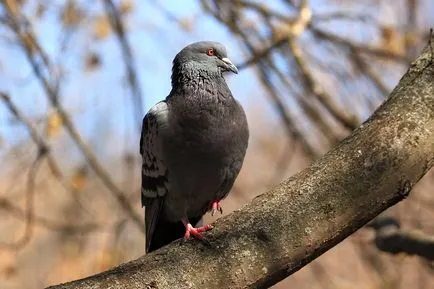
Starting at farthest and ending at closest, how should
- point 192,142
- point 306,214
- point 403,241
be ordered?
point 403,241
point 192,142
point 306,214

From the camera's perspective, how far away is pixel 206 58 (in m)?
4.03

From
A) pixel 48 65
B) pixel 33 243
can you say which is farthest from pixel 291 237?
pixel 33 243

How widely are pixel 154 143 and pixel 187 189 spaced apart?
323mm

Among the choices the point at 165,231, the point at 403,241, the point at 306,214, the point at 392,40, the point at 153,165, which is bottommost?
the point at 306,214

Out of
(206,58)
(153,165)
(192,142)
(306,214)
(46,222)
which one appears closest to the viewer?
(306,214)

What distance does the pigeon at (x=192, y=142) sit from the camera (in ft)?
11.8

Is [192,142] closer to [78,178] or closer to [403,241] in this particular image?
[403,241]

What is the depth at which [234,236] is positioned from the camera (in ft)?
8.48

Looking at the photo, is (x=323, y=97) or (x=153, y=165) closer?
(x=153, y=165)

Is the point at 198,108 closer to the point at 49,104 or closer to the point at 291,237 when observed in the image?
→ the point at 291,237

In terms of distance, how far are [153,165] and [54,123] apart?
2012 millimetres

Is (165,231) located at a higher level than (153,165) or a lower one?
lower

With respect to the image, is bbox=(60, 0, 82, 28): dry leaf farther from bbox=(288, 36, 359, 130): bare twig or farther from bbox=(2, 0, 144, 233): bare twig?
bbox=(288, 36, 359, 130): bare twig

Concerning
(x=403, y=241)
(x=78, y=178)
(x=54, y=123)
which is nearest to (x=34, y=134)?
(x=54, y=123)
